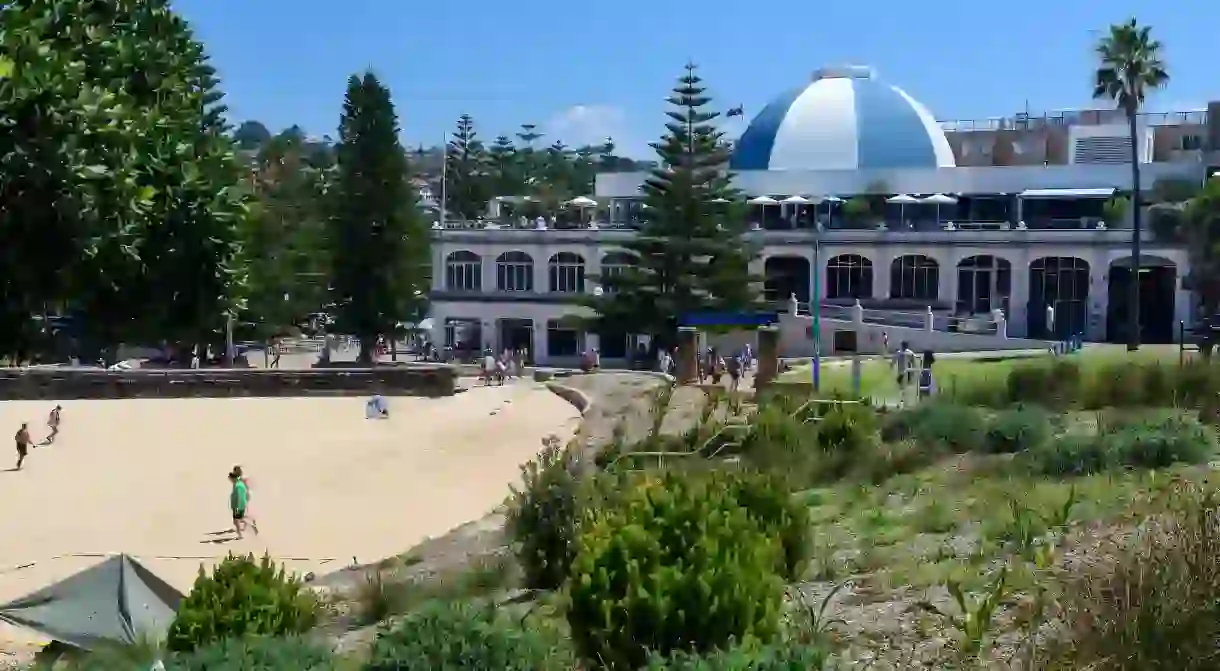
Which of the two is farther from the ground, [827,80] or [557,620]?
[827,80]

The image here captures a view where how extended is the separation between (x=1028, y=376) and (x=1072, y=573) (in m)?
11.8

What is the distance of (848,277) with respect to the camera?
45188 mm

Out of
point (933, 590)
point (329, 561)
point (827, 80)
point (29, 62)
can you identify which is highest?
point (827, 80)

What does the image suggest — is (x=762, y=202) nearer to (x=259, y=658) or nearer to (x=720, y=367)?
(x=720, y=367)

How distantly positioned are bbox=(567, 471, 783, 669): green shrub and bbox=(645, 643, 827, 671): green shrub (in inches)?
20.0

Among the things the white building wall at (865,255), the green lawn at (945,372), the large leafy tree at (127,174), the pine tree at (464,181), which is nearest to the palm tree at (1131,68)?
the white building wall at (865,255)

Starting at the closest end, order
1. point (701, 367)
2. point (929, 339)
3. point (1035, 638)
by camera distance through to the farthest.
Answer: point (1035, 638) → point (701, 367) → point (929, 339)

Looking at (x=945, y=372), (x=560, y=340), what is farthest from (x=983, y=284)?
(x=945, y=372)

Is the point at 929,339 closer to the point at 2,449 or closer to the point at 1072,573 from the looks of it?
the point at 2,449

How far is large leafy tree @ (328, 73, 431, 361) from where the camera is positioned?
140 feet

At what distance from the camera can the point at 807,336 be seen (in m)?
40.3

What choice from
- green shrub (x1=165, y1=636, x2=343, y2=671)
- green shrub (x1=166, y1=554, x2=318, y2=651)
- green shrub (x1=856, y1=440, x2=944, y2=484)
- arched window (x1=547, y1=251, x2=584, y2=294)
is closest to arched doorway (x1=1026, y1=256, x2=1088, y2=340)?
arched window (x1=547, y1=251, x2=584, y2=294)

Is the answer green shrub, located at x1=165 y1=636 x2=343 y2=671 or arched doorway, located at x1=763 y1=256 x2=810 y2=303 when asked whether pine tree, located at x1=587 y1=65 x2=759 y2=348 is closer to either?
arched doorway, located at x1=763 y1=256 x2=810 y2=303

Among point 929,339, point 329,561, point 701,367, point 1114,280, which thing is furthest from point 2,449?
point 1114,280
